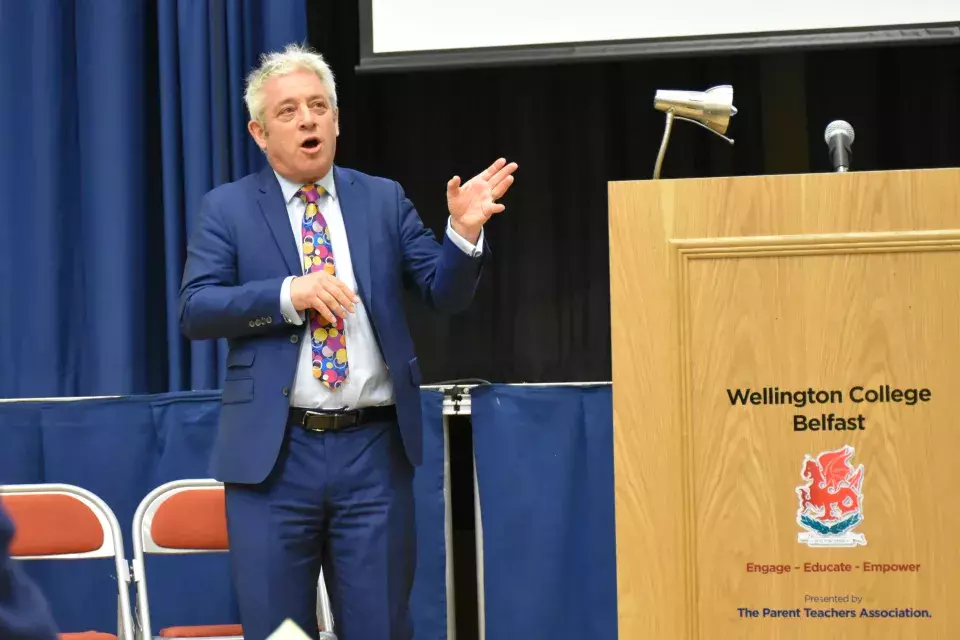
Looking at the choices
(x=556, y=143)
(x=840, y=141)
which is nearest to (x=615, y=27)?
(x=556, y=143)

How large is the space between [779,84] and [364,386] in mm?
2251

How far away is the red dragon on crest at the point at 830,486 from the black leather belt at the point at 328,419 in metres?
1.04

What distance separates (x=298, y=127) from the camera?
2689 millimetres

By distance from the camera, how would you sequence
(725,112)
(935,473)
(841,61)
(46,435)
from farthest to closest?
(841,61)
(46,435)
(725,112)
(935,473)

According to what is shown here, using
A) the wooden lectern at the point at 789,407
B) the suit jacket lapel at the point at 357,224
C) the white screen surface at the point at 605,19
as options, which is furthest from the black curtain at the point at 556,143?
the wooden lectern at the point at 789,407

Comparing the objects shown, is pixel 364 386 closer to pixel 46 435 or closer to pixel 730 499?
pixel 730 499

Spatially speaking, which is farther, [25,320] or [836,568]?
[25,320]

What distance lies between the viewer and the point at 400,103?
169 inches

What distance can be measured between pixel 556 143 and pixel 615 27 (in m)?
0.52

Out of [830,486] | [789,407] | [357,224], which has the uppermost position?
[357,224]

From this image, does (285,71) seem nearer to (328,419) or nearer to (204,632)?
(328,419)

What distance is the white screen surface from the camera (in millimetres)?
3746

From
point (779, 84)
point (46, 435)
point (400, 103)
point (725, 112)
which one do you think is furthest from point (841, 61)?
point (46, 435)

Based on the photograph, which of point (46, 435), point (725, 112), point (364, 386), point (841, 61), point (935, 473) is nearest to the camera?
point (935, 473)
